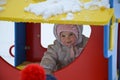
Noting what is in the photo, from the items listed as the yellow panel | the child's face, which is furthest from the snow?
the child's face

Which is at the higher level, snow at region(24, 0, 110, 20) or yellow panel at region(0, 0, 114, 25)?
snow at region(24, 0, 110, 20)

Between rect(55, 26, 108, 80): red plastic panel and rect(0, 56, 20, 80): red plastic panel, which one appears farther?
rect(0, 56, 20, 80): red plastic panel

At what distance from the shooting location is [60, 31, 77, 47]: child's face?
1.29m

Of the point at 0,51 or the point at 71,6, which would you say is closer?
the point at 71,6

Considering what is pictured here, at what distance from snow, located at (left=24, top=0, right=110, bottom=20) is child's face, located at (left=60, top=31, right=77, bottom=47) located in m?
0.24

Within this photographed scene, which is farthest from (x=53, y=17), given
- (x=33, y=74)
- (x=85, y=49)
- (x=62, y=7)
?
(x=33, y=74)

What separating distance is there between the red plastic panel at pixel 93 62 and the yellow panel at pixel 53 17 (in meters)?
0.13

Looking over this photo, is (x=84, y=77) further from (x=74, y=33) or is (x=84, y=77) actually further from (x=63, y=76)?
(x=74, y=33)

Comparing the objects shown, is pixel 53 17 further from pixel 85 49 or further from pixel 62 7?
pixel 85 49

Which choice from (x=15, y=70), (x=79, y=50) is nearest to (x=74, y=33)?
(x=79, y=50)

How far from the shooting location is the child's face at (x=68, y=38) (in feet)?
4.25

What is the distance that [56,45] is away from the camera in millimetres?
1326

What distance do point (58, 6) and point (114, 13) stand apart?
0.21m

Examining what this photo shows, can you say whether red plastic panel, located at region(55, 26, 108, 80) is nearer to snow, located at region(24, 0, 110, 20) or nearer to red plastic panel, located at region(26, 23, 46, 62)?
snow, located at region(24, 0, 110, 20)
